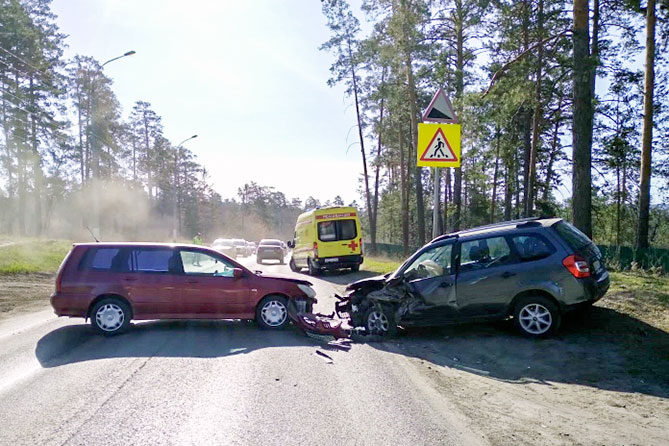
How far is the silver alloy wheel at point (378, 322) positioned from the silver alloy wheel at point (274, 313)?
155cm

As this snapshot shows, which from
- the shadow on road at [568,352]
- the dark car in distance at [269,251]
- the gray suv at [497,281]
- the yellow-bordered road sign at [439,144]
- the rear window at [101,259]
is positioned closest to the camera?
the shadow on road at [568,352]

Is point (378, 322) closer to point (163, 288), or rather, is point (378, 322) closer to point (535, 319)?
point (535, 319)

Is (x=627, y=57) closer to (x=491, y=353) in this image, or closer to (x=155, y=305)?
(x=491, y=353)

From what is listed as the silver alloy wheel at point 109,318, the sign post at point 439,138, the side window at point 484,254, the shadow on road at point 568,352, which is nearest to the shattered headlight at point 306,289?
the shadow on road at point 568,352

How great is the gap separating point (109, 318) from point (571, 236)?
7.63m

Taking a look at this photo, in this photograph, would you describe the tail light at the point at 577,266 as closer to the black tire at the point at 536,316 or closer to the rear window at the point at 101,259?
the black tire at the point at 536,316

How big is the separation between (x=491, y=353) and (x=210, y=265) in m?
4.98

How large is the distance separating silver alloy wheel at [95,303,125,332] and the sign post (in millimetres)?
5879

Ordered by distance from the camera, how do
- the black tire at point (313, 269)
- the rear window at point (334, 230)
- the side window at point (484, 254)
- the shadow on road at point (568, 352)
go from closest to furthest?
the shadow on road at point (568, 352) < the side window at point (484, 254) < the rear window at point (334, 230) < the black tire at point (313, 269)

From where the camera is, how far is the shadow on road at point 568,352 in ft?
19.3

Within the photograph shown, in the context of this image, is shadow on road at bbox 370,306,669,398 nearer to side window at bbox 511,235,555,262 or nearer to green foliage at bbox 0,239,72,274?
side window at bbox 511,235,555,262

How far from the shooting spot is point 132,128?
63.8m

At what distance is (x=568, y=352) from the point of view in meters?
6.75

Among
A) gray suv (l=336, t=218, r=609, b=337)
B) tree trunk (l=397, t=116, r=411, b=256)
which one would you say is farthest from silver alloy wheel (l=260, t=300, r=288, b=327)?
tree trunk (l=397, t=116, r=411, b=256)
